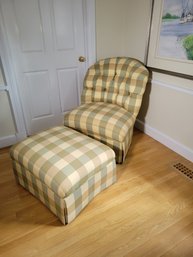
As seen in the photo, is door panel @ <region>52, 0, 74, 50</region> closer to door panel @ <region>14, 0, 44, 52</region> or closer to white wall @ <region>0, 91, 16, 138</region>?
door panel @ <region>14, 0, 44, 52</region>

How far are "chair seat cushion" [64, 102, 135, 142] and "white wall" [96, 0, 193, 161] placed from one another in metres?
0.44

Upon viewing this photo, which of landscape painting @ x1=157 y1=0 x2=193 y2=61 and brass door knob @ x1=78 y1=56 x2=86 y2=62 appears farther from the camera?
brass door knob @ x1=78 y1=56 x2=86 y2=62

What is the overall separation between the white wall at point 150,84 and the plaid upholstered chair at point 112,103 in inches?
11.4

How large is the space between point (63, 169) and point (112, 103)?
1.09 m

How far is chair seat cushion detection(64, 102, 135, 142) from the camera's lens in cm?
176

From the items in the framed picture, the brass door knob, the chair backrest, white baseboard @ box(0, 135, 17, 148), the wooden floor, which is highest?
the framed picture

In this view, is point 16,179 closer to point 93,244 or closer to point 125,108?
point 93,244

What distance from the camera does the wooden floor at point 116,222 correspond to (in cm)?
121

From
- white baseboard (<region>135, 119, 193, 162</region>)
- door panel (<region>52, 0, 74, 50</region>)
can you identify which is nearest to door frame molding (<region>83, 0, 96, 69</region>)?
door panel (<region>52, 0, 74, 50</region>)

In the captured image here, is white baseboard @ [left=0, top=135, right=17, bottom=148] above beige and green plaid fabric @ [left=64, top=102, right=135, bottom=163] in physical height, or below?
below

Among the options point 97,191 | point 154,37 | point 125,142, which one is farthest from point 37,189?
point 154,37

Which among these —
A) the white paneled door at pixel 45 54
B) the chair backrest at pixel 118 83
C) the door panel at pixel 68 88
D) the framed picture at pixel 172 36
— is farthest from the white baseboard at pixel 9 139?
the framed picture at pixel 172 36

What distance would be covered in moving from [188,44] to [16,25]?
65.2 inches

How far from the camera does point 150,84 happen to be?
2.23 metres
